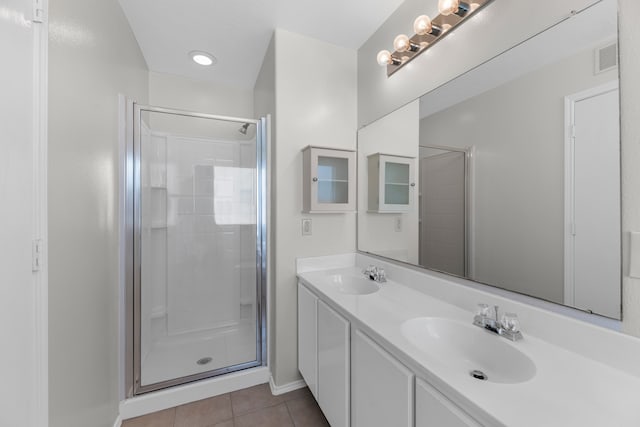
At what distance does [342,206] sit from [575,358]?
50.1 inches

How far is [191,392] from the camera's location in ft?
5.33

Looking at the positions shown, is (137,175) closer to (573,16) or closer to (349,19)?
(349,19)

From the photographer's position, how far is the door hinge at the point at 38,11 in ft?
2.62

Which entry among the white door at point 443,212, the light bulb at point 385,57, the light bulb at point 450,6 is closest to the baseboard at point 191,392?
the white door at point 443,212

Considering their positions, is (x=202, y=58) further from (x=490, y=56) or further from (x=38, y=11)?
(x=490, y=56)

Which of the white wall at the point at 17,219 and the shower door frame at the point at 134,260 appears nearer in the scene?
the white wall at the point at 17,219

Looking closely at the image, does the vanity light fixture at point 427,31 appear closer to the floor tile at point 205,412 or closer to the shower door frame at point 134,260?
the shower door frame at point 134,260

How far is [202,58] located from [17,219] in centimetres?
188

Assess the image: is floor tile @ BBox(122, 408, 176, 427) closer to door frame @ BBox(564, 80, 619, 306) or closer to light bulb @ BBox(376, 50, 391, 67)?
door frame @ BBox(564, 80, 619, 306)

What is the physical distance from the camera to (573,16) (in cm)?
82

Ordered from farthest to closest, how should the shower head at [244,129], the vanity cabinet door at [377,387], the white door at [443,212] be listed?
1. the shower head at [244,129]
2. the white door at [443,212]
3. the vanity cabinet door at [377,387]

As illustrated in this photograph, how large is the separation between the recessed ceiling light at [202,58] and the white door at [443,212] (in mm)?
1907

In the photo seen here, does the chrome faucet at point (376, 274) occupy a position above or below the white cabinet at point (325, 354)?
above

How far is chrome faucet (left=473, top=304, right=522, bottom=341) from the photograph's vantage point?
2.86 ft
